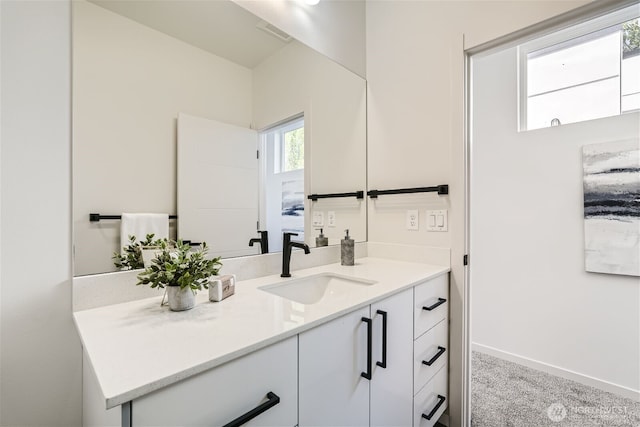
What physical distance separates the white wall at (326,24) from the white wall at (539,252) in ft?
4.01

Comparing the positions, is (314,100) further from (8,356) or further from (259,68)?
(8,356)

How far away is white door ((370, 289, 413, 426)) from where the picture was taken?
3.32ft

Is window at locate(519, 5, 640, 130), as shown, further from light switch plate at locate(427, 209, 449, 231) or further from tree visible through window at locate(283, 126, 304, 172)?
tree visible through window at locate(283, 126, 304, 172)

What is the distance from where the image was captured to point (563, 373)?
6.61 ft

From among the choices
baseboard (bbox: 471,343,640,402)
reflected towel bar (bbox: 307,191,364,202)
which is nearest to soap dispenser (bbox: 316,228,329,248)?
reflected towel bar (bbox: 307,191,364,202)

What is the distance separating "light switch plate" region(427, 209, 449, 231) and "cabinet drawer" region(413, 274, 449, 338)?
0.26m

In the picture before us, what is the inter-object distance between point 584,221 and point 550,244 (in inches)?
9.9

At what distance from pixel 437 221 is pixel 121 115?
58.5 inches

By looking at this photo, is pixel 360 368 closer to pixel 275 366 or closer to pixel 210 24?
pixel 275 366

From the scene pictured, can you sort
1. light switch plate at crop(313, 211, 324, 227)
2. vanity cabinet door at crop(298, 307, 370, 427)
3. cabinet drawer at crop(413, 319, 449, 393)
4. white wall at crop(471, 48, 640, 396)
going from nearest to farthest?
vanity cabinet door at crop(298, 307, 370, 427), cabinet drawer at crop(413, 319, 449, 393), light switch plate at crop(313, 211, 324, 227), white wall at crop(471, 48, 640, 396)

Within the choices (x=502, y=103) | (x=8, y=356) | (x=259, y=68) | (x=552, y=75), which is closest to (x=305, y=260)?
(x=259, y=68)

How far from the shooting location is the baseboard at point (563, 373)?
5.88 feet

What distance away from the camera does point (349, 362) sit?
904mm

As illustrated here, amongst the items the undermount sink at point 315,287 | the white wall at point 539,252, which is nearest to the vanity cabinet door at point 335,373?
the undermount sink at point 315,287
